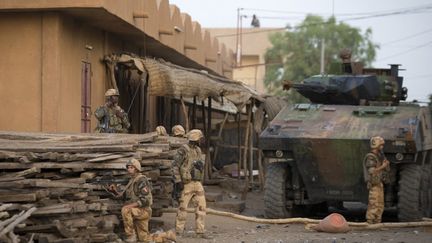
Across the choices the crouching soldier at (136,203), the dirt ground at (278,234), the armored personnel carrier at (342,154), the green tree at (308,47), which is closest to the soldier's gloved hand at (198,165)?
the dirt ground at (278,234)

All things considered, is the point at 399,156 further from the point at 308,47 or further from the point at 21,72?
the point at 308,47

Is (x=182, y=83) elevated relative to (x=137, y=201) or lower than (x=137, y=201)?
elevated

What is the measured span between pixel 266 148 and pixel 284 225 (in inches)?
46.2

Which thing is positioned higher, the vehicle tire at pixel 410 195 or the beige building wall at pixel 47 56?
the beige building wall at pixel 47 56

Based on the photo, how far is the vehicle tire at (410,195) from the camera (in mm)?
12953

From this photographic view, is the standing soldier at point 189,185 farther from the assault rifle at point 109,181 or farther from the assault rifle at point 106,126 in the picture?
the assault rifle at point 106,126

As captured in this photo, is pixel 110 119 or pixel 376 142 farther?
pixel 110 119

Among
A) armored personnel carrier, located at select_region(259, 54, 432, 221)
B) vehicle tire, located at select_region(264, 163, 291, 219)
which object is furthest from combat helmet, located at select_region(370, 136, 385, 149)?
vehicle tire, located at select_region(264, 163, 291, 219)

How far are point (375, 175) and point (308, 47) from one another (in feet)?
136

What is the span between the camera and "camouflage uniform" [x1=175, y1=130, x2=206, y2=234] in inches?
448

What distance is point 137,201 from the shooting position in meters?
10.3

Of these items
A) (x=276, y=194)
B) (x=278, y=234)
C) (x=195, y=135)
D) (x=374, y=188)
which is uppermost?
(x=195, y=135)

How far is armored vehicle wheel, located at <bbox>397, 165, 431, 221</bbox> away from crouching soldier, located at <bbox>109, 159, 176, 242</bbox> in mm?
4142

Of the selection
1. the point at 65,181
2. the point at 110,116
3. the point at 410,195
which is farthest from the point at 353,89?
the point at 65,181
